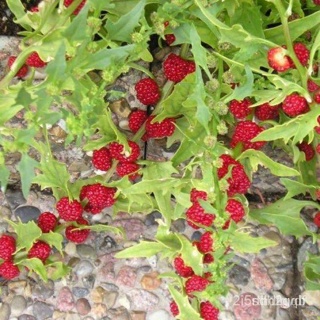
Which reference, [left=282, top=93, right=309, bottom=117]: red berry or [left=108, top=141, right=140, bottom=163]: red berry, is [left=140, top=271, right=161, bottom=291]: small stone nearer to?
[left=108, top=141, right=140, bottom=163]: red berry

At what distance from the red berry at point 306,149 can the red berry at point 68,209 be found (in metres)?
0.34

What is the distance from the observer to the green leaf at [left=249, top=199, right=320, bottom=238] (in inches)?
41.2

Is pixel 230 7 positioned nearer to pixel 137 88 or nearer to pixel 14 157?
pixel 137 88

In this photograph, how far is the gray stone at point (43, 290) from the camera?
1.10m

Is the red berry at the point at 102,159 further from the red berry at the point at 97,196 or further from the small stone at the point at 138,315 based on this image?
the small stone at the point at 138,315

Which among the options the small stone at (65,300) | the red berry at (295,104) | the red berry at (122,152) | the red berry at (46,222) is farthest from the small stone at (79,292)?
the red berry at (295,104)

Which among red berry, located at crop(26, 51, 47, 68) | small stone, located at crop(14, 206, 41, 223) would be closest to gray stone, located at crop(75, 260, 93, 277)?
small stone, located at crop(14, 206, 41, 223)

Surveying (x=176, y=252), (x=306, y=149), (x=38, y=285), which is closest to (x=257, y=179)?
(x=306, y=149)

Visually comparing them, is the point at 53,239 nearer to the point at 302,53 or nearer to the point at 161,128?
the point at 161,128

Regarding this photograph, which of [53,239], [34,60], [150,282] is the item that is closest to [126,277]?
[150,282]

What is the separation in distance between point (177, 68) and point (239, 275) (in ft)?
1.09

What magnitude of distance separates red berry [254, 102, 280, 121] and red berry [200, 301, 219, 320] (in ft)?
0.91

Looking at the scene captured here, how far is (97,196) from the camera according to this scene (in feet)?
3.36

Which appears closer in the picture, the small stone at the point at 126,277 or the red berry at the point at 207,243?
the red berry at the point at 207,243
